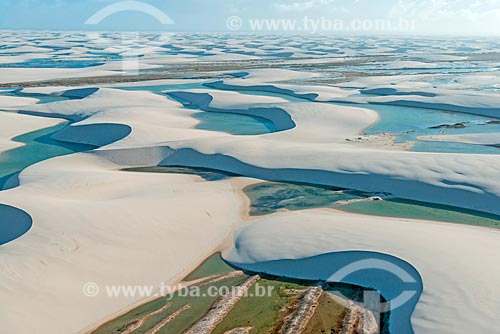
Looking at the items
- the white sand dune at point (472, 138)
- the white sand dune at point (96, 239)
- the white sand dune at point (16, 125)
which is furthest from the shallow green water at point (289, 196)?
the white sand dune at point (16, 125)

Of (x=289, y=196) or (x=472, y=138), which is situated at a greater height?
(x=472, y=138)

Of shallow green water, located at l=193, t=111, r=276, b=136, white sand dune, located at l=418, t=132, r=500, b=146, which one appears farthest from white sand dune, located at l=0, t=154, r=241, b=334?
white sand dune, located at l=418, t=132, r=500, b=146

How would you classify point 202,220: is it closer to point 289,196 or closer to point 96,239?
point 96,239

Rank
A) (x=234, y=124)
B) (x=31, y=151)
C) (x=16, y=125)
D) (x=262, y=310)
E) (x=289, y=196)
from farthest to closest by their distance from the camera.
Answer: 1. (x=234, y=124)
2. (x=16, y=125)
3. (x=31, y=151)
4. (x=289, y=196)
5. (x=262, y=310)

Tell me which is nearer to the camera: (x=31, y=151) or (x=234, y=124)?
(x=31, y=151)

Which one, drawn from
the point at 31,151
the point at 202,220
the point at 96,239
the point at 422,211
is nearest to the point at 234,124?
the point at 31,151

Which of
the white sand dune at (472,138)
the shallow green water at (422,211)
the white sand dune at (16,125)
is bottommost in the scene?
the white sand dune at (16,125)

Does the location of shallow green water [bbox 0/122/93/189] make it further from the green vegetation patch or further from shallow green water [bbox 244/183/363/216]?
the green vegetation patch

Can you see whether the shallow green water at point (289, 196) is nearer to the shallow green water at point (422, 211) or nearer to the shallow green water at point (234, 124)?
the shallow green water at point (422, 211)

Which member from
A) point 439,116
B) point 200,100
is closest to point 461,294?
point 439,116

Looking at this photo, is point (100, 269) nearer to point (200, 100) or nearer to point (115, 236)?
point (115, 236)

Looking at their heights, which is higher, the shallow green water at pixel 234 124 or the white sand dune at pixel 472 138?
the white sand dune at pixel 472 138
